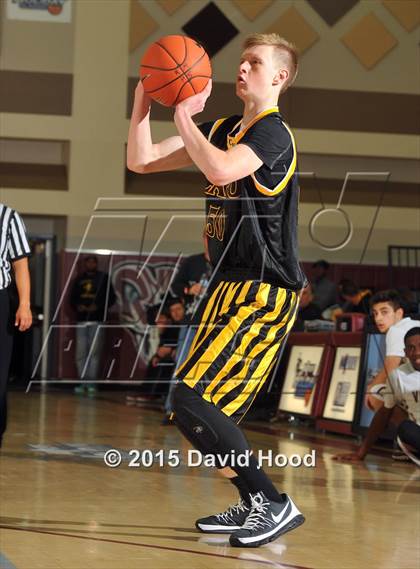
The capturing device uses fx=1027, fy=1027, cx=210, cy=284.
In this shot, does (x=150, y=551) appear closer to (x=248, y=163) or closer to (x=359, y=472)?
(x=248, y=163)

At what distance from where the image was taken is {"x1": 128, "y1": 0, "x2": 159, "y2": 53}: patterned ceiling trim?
1875 cm

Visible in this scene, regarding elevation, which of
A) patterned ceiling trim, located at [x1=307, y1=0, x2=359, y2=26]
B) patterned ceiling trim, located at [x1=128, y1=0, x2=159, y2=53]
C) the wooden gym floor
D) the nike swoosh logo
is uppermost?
patterned ceiling trim, located at [x1=307, y1=0, x2=359, y2=26]

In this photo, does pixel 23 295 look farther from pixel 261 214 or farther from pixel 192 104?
pixel 192 104

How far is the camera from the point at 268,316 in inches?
169

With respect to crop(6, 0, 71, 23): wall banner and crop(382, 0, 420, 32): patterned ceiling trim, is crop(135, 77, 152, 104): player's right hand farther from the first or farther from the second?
crop(382, 0, 420, 32): patterned ceiling trim

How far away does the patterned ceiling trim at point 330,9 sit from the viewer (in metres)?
19.3

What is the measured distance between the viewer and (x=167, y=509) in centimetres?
569

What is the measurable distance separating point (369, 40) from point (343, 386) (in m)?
10.7

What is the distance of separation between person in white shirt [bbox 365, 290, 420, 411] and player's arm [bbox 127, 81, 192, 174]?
13.0 ft

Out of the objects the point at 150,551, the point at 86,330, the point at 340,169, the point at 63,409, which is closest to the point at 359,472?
the point at 150,551

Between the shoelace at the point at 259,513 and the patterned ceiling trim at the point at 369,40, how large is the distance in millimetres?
16024

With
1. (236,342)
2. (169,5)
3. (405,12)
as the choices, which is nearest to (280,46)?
(236,342)

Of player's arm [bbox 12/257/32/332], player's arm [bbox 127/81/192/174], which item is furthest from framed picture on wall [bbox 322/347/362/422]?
player's arm [bbox 127/81/192/174]

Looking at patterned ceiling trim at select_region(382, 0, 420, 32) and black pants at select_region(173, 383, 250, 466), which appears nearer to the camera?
black pants at select_region(173, 383, 250, 466)
